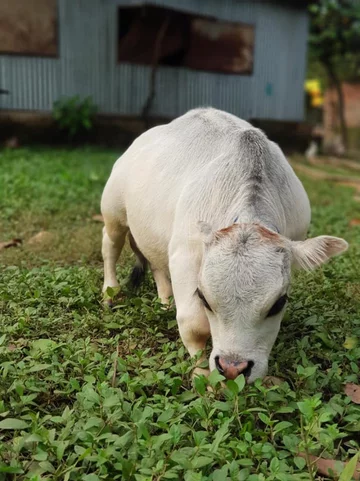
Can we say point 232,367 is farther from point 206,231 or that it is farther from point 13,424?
point 13,424

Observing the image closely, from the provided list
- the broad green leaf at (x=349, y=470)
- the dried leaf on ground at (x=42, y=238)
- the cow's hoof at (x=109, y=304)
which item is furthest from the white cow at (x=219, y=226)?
the dried leaf on ground at (x=42, y=238)

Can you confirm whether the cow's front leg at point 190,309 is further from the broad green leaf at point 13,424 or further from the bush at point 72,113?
the bush at point 72,113


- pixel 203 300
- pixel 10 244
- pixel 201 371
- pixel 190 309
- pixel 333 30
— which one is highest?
pixel 333 30

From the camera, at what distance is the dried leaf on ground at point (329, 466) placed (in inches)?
101

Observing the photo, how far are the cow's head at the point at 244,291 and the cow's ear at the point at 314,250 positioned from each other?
9 centimetres

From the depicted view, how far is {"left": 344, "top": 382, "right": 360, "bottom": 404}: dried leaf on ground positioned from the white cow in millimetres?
508

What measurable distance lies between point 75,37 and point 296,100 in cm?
768

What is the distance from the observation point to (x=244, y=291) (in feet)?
9.67

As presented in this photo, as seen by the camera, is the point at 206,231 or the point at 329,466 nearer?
the point at 329,466

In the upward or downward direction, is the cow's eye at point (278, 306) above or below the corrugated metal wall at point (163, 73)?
below

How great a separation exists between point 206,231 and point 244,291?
1.54ft

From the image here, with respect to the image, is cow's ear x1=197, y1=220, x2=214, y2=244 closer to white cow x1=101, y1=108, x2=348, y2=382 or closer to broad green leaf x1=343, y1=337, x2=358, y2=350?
white cow x1=101, y1=108, x2=348, y2=382

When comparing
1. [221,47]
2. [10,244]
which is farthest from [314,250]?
[221,47]

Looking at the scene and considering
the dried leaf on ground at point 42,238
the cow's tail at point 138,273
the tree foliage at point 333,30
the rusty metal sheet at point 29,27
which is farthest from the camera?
the tree foliage at point 333,30
